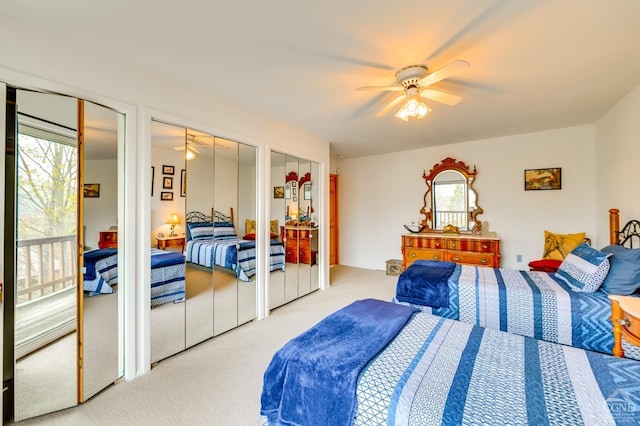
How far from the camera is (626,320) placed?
146 cm

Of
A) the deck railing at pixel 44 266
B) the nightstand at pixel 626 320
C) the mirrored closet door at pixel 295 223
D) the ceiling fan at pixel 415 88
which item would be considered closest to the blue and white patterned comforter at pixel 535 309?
the nightstand at pixel 626 320

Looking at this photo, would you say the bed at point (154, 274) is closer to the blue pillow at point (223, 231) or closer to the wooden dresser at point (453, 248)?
the blue pillow at point (223, 231)

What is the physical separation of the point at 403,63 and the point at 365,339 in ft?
6.74

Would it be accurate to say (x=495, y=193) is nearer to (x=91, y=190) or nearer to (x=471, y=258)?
(x=471, y=258)

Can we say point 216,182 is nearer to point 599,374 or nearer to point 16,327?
point 16,327

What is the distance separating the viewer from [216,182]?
9.62ft

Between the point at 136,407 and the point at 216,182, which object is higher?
the point at 216,182

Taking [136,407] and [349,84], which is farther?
[349,84]

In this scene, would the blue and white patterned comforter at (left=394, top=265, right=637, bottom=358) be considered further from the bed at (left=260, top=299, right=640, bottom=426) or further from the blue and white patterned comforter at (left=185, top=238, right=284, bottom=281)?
the blue and white patterned comforter at (left=185, top=238, right=284, bottom=281)

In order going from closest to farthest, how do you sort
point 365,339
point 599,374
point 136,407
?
point 599,374 < point 365,339 < point 136,407

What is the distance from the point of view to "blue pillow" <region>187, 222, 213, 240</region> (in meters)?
2.71

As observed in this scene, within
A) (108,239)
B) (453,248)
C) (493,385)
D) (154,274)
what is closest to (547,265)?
(453,248)

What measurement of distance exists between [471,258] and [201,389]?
161 inches

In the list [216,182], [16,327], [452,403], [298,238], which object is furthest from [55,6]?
[298,238]
